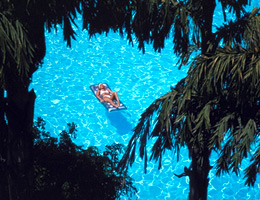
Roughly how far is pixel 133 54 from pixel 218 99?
39.9 feet

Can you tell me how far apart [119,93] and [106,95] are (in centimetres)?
85

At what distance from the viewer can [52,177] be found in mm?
8016

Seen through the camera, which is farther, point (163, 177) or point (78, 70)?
point (78, 70)

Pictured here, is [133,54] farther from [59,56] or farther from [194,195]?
[194,195]

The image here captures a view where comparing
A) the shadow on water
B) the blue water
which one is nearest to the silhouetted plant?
the blue water

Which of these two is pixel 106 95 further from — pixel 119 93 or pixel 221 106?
pixel 221 106

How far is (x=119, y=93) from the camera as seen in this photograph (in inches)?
620

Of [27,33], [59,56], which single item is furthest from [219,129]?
[59,56]

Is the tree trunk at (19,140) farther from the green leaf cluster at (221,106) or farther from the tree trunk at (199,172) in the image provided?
the tree trunk at (199,172)

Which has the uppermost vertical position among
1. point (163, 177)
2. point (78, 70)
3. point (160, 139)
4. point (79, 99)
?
point (78, 70)

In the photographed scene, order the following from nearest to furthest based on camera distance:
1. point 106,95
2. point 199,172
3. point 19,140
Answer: point 19,140 < point 199,172 < point 106,95

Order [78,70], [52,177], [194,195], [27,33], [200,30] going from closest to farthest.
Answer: [27,33], [200,30], [194,195], [52,177], [78,70]

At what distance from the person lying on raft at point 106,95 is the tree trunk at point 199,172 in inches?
300

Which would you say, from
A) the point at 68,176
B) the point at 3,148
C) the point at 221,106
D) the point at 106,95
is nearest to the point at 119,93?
the point at 106,95
